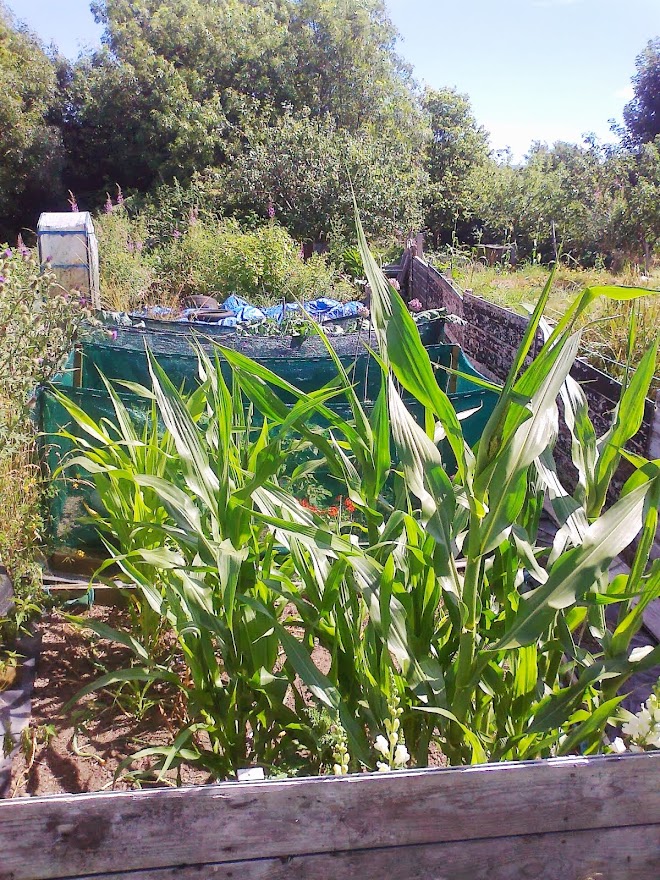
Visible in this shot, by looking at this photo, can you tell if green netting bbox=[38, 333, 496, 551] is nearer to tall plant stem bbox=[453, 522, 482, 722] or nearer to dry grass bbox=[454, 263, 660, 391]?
dry grass bbox=[454, 263, 660, 391]

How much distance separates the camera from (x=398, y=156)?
15.5m

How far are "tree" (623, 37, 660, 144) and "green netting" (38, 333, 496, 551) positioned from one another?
19456mm

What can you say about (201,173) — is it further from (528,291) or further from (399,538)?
(399,538)

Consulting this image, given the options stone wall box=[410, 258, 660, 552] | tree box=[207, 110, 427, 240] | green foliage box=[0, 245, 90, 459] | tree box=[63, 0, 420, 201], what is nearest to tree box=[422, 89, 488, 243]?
tree box=[63, 0, 420, 201]

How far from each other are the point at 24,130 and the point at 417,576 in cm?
2134

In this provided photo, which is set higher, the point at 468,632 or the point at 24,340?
the point at 24,340

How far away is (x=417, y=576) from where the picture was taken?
1.41 m

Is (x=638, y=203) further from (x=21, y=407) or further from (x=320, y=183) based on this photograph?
(x=21, y=407)

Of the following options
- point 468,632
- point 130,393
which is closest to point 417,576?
point 468,632

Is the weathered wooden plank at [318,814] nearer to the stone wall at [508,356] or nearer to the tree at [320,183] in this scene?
the stone wall at [508,356]

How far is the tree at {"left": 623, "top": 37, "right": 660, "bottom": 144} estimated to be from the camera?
20.1 metres

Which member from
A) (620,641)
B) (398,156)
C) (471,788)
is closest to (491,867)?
(471,788)

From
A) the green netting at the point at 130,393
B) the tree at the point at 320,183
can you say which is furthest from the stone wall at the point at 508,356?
the tree at the point at 320,183

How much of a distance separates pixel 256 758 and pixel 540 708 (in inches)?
25.9
